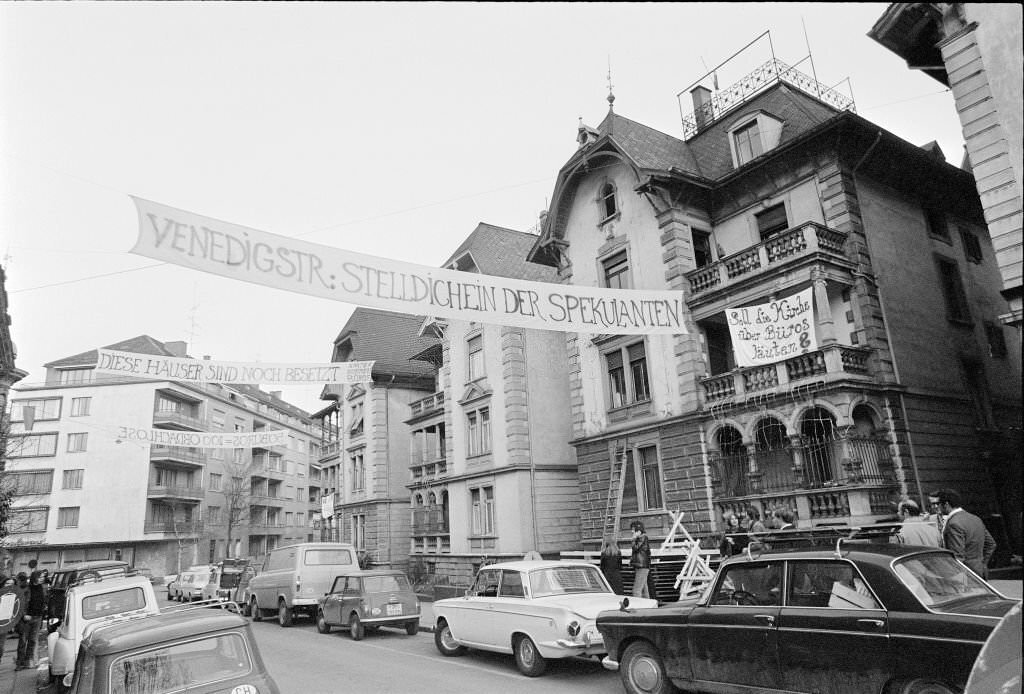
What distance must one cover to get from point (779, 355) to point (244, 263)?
44.7ft

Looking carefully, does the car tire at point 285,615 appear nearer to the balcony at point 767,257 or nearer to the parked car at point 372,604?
the parked car at point 372,604

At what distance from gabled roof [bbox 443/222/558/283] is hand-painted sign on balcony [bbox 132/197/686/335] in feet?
60.9

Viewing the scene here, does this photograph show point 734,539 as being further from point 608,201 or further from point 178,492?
point 178,492

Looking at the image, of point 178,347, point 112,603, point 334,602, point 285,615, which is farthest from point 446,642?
point 178,347

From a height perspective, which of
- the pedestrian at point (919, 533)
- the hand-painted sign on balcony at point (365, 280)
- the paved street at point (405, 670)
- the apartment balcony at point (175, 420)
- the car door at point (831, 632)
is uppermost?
the apartment balcony at point (175, 420)

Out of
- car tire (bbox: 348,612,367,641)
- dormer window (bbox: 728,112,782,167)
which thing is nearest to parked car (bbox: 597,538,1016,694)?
car tire (bbox: 348,612,367,641)

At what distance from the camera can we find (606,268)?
23625mm

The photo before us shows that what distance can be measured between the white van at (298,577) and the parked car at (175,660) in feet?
40.3

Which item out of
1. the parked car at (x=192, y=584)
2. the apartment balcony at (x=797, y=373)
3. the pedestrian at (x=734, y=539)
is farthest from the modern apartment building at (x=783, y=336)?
the parked car at (x=192, y=584)

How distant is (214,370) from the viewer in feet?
48.9

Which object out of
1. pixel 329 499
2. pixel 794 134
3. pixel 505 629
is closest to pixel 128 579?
pixel 505 629

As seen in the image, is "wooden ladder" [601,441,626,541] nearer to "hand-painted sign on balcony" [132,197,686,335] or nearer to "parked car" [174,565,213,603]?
"hand-painted sign on balcony" [132,197,686,335]

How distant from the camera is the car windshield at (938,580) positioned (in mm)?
6199

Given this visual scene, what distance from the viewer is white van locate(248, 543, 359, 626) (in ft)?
59.9
